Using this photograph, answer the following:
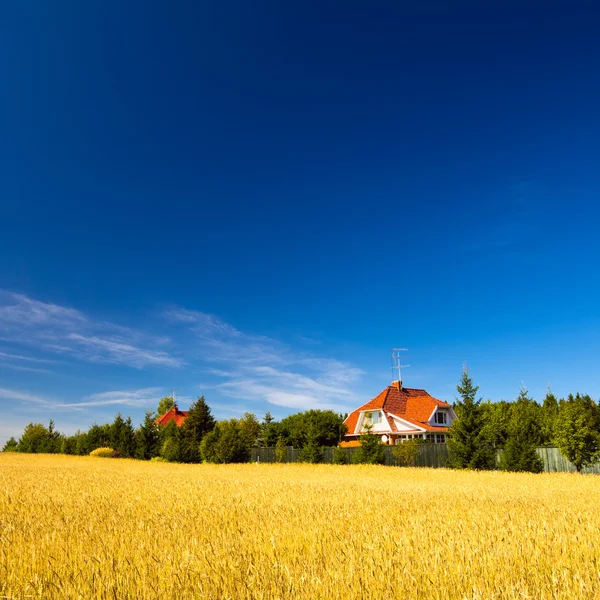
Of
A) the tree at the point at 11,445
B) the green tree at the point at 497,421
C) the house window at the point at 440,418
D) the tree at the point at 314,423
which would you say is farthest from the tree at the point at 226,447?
the tree at the point at 11,445

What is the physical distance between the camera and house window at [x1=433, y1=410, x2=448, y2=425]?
55531mm

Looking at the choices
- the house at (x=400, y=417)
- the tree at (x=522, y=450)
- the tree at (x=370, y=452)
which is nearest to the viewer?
the tree at (x=522, y=450)

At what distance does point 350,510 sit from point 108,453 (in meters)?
A: 51.4

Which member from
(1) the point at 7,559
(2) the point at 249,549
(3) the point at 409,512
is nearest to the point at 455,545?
(2) the point at 249,549

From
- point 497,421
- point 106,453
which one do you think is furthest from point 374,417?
point 106,453

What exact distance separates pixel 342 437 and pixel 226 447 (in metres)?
19.4

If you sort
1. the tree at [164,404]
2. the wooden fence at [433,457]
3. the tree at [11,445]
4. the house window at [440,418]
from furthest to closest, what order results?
the tree at [164,404]
the tree at [11,445]
the house window at [440,418]
the wooden fence at [433,457]

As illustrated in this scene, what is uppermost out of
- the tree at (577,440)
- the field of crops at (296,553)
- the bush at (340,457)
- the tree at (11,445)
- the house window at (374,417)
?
the house window at (374,417)

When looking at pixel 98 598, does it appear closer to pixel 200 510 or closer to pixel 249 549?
pixel 249 549

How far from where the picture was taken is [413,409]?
5691 centimetres

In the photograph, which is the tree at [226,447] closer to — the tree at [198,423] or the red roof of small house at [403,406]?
the tree at [198,423]

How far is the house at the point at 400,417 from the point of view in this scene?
53.8m

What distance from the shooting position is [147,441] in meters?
50.2

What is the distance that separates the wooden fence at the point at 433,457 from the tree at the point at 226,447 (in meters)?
2.48
